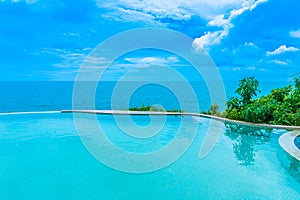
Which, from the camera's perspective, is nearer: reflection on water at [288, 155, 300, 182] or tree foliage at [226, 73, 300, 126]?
reflection on water at [288, 155, 300, 182]

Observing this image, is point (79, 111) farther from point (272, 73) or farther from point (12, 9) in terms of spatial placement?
point (272, 73)

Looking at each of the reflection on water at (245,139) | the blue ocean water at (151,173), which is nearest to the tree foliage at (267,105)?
the reflection on water at (245,139)

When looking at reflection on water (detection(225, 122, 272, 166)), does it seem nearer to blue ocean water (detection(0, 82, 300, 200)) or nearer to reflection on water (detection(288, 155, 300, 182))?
blue ocean water (detection(0, 82, 300, 200))

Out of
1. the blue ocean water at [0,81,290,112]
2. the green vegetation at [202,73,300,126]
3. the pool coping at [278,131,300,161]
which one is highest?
the blue ocean water at [0,81,290,112]

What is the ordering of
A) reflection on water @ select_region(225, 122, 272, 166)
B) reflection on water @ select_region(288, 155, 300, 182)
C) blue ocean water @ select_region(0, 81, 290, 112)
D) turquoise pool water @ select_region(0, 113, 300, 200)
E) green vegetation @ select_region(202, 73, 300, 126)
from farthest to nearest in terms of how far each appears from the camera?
blue ocean water @ select_region(0, 81, 290, 112), green vegetation @ select_region(202, 73, 300, 126), reflection on water @ select_region(225, 122, 272, 166), reflection on water @ select_region(288, 155, 300, 182), turquoise pool water @ select_region(0, 113, 300, 200)

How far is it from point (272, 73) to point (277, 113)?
28.6 ft

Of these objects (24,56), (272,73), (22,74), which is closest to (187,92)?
(272,73)

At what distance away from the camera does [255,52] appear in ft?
70.4

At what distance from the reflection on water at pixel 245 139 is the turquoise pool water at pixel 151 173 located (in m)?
0.02

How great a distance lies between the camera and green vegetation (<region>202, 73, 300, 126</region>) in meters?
10.7

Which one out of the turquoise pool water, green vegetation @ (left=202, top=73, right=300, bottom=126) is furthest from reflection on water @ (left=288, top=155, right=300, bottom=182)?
green vegetation @ (left=202, top=73, right=300, bottom=126)

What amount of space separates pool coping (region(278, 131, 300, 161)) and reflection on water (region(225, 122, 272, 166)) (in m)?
0.54

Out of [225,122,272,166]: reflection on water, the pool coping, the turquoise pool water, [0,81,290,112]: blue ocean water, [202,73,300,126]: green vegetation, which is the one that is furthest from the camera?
[0,81,290,112]: blue ocean water

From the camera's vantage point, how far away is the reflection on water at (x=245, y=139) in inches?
284
